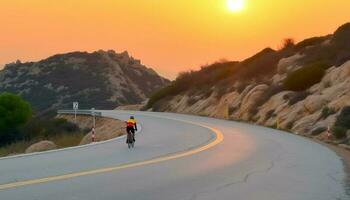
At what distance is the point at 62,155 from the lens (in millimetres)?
15820

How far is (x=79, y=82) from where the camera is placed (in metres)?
168

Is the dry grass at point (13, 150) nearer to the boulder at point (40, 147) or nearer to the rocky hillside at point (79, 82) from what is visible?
the boulder at point (40, 147)

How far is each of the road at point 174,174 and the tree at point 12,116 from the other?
46.5 m

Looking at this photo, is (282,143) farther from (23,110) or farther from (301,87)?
(23,110)

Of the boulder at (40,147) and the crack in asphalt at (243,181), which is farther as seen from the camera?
the boulder at (40,147)

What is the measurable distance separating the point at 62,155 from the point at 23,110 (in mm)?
52938

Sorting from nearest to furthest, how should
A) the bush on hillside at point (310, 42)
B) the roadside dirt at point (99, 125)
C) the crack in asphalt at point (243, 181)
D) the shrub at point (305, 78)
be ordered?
the crack in asphalt at point (243, 181)
the roadside dirt at point (99, 125)
the shrub at point (305, 78)
the bush on hillside at point (310, 42)

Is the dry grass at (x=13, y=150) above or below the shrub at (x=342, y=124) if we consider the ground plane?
below

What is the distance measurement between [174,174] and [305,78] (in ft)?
114

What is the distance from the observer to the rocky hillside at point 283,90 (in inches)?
1315

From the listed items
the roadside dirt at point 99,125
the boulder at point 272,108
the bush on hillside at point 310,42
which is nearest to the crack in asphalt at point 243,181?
the boulder at point 272,108

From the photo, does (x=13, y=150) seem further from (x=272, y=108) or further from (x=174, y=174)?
(x=174, y=174)

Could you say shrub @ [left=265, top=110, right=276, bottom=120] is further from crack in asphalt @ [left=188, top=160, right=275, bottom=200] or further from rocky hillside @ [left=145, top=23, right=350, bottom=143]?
crack in asphalt @ [left=188, top=160, right=275, bottom=200]

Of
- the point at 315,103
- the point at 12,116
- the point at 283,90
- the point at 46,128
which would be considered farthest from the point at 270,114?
the point at 12,116
